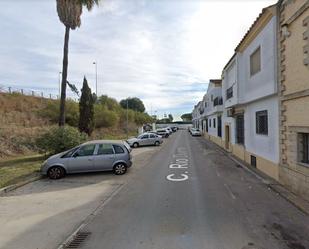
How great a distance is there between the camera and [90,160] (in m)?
14.3

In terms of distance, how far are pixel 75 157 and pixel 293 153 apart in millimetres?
9037

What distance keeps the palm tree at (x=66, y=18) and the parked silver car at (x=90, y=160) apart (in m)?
6.93

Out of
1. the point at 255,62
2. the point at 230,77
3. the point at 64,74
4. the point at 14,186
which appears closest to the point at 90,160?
the point at 14,186

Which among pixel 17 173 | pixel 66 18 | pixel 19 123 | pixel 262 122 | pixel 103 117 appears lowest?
pixel 17 173

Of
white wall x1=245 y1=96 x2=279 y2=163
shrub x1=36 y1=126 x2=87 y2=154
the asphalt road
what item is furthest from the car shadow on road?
white wall x1=245 y1=96 x2=279 y2=163

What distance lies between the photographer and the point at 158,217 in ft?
25.2

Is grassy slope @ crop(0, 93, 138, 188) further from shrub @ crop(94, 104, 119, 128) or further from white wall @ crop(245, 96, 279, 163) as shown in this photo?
white wall @ crop(245, 96, 279, 163)

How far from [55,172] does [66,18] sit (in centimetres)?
1211

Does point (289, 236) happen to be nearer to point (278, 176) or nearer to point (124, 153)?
point (278, 176)

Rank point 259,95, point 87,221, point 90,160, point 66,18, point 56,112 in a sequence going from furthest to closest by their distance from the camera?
point 56,112
point 66,18
point 259,95
point 90,160
point 87,221

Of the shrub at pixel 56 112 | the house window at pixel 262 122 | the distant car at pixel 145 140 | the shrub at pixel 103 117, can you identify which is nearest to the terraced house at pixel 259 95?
the house window at pixel 262 122

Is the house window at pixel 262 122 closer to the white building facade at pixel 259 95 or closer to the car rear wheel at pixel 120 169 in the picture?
the white building facade at pixel 259 95

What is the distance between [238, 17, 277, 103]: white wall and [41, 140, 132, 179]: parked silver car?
22.8 feet

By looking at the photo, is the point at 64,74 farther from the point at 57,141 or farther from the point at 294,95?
the point at 294,95
